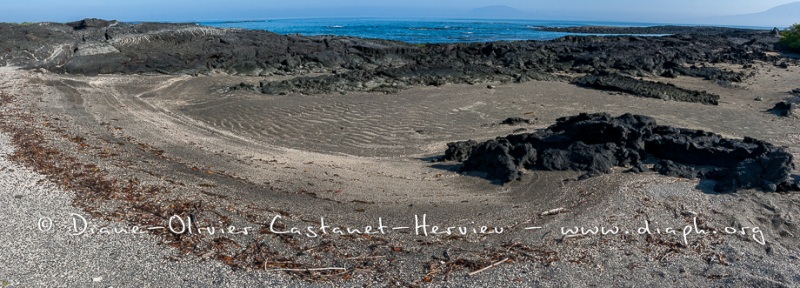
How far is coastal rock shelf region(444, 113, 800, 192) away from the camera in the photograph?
6934mm

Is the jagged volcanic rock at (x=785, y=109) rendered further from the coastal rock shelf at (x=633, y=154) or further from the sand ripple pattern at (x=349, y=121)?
the sand ripple pattern at (x=349, y=121)

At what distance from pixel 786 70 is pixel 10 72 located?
99.2 ft

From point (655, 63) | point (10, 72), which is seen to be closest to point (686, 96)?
point (655, 63)

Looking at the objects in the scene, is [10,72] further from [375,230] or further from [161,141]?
[375,230]

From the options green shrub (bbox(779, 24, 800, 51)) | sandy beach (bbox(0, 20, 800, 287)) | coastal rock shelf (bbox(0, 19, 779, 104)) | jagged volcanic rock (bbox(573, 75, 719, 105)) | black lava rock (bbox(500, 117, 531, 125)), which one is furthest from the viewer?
A: green shrub (bbox(779, 24, 800, 51))

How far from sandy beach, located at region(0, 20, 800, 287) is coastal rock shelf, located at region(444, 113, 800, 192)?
24 centimetres

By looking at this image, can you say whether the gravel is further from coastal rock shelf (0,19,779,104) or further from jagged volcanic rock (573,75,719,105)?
jagged volcanic rock (573,75,719,105)

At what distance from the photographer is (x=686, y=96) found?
50.3 feet

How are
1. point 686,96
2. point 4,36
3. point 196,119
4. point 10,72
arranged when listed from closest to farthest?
point 196,119
point 686,96
point 10,72
point 4,36

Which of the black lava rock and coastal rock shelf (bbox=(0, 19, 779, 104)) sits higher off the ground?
coastal rock shelf (bbox=(0, 19, 779, 104))

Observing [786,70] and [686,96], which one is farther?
[786,70]
